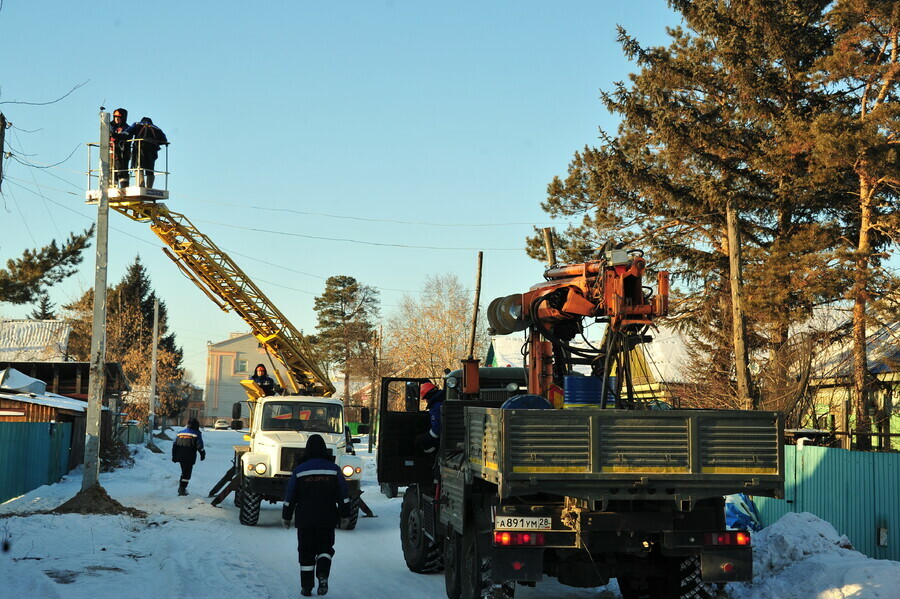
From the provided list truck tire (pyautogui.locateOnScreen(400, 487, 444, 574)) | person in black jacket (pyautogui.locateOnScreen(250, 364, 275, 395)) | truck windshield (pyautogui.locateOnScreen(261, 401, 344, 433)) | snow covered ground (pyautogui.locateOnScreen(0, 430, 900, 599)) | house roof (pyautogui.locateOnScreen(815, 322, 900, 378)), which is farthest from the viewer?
house roof (pyautogui.locateOnScreen(815, 322, 900, 378))

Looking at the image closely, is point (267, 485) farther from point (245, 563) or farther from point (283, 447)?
point (245, 563)

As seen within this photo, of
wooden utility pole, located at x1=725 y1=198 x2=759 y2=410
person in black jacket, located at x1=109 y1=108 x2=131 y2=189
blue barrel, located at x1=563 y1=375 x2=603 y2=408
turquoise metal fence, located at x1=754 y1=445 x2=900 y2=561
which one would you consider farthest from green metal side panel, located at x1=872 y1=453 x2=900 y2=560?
person in black jacket, located at x1=109 y1=108 x2=131 y2=189

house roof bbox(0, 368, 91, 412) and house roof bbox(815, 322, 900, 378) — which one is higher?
house roof bbox(815, 322, 900, 378)

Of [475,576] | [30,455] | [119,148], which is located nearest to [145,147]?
[119,148]

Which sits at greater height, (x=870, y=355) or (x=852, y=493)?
(x=870, y=355)

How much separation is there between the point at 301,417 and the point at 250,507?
214 cm

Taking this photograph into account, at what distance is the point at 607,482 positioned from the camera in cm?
816

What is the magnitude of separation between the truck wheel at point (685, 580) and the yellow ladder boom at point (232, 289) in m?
14.8

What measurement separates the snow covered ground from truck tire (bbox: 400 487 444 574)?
19 centimetres

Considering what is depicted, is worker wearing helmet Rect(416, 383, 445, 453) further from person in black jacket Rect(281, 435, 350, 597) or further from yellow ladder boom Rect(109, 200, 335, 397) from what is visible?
yellow ladder boom Rect(109, 200, 335, 397)

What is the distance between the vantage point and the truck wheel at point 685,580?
915cm

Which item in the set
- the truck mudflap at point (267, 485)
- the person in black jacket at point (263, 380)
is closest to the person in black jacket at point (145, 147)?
the person in black jacket at point (263, 380)

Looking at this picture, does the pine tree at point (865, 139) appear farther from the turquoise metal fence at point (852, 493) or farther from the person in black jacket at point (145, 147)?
the person in black jacket at point (145, 147)

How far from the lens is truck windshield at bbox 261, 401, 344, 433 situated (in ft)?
59.8
